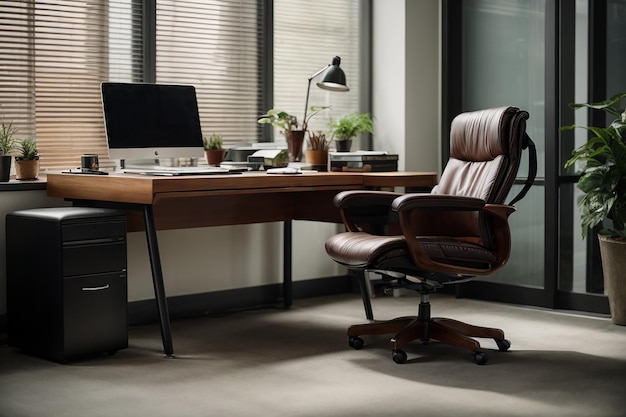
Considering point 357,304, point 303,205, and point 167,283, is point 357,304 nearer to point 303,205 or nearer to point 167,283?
point 303,205

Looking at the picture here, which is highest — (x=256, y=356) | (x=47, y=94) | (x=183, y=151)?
(x=47, y=94)

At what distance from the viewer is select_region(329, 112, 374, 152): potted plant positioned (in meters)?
5.25

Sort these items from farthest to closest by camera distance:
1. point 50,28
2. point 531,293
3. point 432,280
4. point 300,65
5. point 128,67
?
1. point 300,65
2. point 531,293
3. point 128,67
4. point 50,28
5. point 432,280

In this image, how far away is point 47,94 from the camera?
4473 mm

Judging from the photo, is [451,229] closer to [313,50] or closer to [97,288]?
[97,288]

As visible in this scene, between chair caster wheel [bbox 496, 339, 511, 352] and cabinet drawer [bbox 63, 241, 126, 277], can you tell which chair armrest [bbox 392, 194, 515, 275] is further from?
cabinet drawer [bbox 63, 241, 126, 277]

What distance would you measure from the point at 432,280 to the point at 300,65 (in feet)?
6.96

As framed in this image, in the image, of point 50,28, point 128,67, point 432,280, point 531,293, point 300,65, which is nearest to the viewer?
point 432,280

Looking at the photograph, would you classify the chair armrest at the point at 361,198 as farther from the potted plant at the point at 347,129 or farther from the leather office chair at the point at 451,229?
the potted plant at the point at 347,129

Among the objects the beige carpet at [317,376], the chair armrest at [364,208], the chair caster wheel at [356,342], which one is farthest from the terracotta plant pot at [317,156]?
the chair caster wheel at [356,342]

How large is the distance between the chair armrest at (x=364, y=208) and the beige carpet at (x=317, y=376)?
560 millimetres

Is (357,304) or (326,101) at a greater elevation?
(326,101)

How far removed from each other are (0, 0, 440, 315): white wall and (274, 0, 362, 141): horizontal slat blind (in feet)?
0.51

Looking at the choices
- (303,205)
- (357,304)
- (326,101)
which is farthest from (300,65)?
(357,304)
